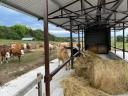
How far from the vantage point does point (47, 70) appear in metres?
4.88

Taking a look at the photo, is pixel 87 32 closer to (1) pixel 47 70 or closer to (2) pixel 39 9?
(2) pixel 39 9

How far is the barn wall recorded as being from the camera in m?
19.8

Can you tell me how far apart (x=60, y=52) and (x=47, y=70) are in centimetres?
725

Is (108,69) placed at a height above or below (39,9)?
below

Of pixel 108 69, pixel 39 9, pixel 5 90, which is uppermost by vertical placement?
pixel 39 9

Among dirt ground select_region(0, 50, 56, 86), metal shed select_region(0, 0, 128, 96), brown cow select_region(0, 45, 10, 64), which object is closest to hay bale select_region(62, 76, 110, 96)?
metal shed select_region(0, 0, 128, 96)

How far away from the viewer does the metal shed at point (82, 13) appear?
6.39 meters

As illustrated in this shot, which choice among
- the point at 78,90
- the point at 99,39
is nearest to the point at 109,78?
the point at 78,90

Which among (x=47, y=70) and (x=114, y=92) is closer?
(x=47, y=70)

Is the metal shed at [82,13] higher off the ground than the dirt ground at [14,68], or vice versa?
the metal shed at [82,13]

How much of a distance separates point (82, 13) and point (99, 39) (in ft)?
28.4

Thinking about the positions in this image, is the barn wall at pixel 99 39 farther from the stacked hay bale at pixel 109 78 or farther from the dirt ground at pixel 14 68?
the stacked hay bale at pixel 109 78

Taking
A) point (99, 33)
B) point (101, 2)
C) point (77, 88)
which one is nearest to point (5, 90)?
point (77, 88)

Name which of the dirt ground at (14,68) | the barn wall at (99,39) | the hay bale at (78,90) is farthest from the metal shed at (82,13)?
the dirt ground at (14,68)
